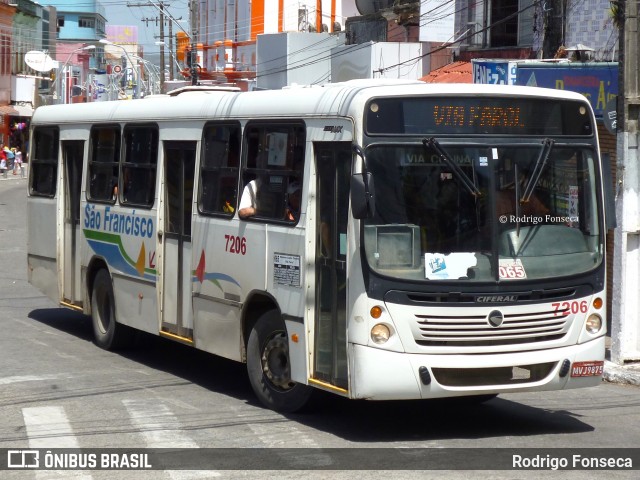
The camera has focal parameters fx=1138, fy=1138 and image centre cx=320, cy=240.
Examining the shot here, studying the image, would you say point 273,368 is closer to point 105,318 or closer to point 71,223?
point 105,318

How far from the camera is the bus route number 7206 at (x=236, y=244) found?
33.0 feet

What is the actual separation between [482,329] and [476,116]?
1640 millimetres

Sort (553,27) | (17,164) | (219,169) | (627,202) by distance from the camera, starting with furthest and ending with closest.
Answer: (17,164) → (553,27) → (627,202) → (219,169)

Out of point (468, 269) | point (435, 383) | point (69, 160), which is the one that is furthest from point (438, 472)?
point (69, 160)

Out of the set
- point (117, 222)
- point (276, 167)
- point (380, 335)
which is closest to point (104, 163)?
point (117, 222)

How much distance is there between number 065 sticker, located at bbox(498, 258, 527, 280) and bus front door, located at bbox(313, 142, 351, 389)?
1.18 meters

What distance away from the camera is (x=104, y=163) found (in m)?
13.3

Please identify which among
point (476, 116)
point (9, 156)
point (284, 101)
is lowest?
point (476, 116)

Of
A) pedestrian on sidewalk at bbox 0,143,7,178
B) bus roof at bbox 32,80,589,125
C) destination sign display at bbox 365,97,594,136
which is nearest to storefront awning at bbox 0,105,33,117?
pedestrian on sidewalk at bbox 0,143,7,178

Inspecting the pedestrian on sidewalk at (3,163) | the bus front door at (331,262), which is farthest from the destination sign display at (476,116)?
the pedestrian on sidewalk at (3,163)

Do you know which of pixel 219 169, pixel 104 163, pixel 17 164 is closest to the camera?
pixel 219 169

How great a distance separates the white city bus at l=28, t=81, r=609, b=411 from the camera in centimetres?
836

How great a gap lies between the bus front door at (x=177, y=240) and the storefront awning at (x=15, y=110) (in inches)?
2277

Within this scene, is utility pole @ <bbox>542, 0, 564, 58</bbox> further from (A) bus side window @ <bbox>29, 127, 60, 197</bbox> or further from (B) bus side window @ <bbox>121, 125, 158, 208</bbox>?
(B) bus side window @ <bbox>121, 125, 158, 208</bbox>
